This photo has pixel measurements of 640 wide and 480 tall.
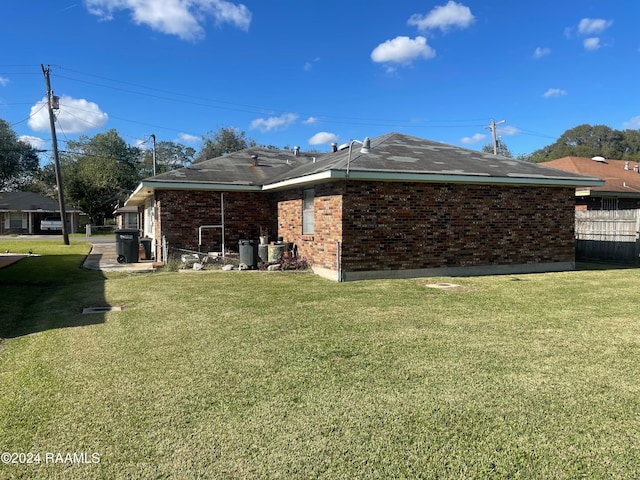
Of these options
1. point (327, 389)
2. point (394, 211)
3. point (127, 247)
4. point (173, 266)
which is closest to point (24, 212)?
point (127, 247)

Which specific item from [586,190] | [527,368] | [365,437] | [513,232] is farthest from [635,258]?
[365,437]

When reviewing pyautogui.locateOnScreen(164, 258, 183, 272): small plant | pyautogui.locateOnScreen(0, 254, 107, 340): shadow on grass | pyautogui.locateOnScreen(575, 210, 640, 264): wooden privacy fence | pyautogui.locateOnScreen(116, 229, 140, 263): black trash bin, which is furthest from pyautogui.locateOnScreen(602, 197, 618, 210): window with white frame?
pyautogui.locateOnScreen(0, 254, 107, 340): shadow on grass

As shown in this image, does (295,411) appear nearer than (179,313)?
Yes

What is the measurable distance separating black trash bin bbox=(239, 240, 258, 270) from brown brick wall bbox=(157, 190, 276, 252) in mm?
2006

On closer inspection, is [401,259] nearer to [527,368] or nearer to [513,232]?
[513,232]

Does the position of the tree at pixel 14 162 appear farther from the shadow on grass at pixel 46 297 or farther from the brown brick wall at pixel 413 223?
the brown brick wall at pixel 413 223

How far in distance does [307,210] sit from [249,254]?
2058 mm

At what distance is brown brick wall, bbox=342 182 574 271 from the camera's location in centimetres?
Answer: 1053

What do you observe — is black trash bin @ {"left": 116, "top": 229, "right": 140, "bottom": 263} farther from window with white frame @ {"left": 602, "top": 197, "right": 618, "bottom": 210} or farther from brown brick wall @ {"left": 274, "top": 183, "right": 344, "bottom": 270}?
window with white frame @ {"left": 602, "top": 197, "right": 618, "bottom": 210}

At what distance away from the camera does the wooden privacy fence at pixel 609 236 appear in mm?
14797

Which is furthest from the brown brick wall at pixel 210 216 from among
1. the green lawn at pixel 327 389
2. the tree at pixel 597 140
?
the tree at pixel 597 140

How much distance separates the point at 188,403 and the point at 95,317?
3.98 metres

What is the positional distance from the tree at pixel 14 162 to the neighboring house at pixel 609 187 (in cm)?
6007

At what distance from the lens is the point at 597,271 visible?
12.4 meters
